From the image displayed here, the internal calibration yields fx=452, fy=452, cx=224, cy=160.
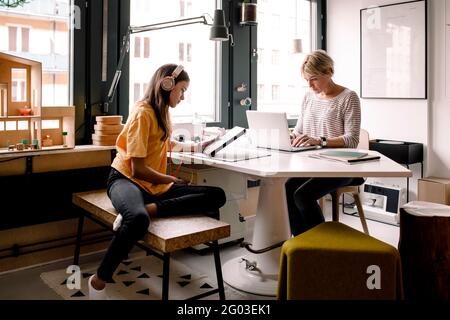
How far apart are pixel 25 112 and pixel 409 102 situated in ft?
10.2

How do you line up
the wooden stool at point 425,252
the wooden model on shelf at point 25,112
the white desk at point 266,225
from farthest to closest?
the wooden model on shelf at point 25,112 < the white desk at point 266,225 < the wooden stool at point 425,252

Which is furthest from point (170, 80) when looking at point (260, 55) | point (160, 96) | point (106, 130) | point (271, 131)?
point (260, 55)

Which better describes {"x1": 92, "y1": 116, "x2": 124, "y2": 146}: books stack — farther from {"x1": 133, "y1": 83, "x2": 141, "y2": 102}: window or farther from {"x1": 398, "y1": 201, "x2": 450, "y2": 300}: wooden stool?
{"x1": 398, "y1": 201, "x2": 450, "y2": 300}: wooden stool

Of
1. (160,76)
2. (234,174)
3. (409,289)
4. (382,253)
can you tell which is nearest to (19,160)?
(160,76)

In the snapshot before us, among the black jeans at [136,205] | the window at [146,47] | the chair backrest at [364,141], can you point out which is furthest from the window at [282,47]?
the black jeans at [136,205]

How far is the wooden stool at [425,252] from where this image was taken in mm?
2088

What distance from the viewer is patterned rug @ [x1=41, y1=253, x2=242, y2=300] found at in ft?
7.66

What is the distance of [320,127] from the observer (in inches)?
110

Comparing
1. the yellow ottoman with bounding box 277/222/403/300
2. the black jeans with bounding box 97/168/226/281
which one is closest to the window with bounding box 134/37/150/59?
the black jeans with bounding box 97/168/226/281

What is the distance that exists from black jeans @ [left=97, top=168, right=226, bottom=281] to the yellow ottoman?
621 mm

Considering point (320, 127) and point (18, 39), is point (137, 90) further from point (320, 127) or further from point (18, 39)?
point (320, 127)

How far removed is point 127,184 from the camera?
221 centimetres

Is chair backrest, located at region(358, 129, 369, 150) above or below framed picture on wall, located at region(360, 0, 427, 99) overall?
below

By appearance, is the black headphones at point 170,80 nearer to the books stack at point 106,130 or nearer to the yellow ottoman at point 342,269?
the books stack at point 106,130
